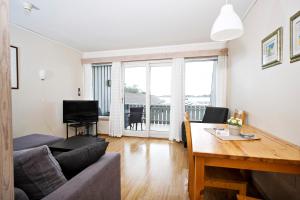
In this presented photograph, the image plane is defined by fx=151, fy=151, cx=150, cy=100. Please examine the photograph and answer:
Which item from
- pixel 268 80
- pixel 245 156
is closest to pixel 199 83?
pixel 268 80

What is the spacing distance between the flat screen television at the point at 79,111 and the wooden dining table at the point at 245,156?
3.14 m

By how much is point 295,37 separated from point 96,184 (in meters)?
1.94

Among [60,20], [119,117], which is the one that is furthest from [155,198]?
[60,20]

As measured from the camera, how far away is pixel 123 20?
2.56m

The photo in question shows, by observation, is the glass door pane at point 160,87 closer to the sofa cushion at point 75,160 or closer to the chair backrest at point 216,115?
the chair backrest at point 216,115

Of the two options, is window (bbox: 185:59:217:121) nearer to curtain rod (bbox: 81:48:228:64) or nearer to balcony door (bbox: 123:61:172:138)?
curtain rod (bbox: 81:48:228:64)

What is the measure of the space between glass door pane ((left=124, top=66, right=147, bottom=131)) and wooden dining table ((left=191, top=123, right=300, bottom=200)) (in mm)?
3017

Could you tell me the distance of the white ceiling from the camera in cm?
211

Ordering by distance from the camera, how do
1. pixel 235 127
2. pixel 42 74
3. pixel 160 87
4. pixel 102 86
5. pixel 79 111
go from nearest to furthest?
pixel 235 127 < pixel 42 74 < pixel 79 111 < pixel 160 87 < pixel 102 86

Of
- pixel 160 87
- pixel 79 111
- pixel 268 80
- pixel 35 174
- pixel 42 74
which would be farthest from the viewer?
pixel 160 87

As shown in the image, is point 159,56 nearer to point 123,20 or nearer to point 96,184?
point 123,20

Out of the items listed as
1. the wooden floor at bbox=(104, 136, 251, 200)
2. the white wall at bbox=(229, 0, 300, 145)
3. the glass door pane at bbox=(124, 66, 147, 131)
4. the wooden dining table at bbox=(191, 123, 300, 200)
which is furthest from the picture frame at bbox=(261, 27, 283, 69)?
the glass door pane at bbox=(124, 66, 147, 131)

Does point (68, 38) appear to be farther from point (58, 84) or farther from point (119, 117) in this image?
point (119, 117)

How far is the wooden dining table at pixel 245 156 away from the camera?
1025 mm
